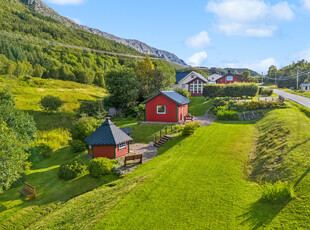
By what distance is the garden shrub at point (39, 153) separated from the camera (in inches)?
→ 815

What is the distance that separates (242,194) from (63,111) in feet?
130

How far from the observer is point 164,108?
2811 centimetres

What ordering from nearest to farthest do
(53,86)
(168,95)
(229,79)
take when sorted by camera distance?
(168,95), (229,79), (53,86)

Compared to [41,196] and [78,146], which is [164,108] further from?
[41,196]

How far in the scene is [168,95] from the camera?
2780cm

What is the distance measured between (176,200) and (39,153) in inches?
691

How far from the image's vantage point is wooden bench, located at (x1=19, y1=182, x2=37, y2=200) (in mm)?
13636

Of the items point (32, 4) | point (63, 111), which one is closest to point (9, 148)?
point (63, 111)

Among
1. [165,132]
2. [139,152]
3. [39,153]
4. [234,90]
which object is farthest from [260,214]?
[234,90]

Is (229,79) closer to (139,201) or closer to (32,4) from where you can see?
(139,201)

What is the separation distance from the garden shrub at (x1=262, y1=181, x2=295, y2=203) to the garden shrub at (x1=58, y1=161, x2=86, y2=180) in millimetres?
12553

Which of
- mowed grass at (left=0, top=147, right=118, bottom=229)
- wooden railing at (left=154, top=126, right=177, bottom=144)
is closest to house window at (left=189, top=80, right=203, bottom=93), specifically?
wooden railing at (left=154, top=126, right=177, bottom=144)

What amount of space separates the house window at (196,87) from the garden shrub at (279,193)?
41.4 m

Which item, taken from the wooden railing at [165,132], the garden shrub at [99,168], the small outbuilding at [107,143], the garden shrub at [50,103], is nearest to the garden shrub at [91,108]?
the garden shrub at [50,103]
